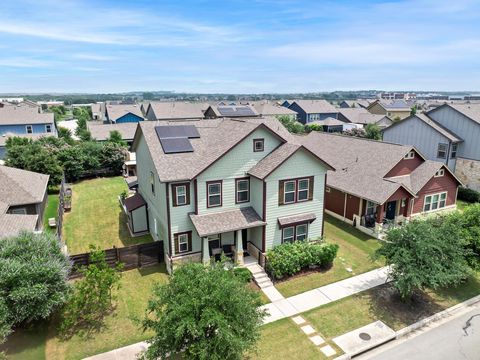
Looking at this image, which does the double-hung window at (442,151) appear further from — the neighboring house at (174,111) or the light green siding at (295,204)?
the neighboring house at (174,111)

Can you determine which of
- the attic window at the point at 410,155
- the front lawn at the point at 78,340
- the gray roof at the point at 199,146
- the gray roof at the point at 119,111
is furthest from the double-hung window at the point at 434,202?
the gray roof at the point at 119,111

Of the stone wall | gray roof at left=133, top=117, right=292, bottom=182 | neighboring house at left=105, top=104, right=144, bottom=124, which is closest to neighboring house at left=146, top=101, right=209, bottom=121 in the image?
neighboring house at left=105, top=104, right=144, bottom=124

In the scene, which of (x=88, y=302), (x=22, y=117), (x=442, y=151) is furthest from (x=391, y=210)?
(x=22, y=117)

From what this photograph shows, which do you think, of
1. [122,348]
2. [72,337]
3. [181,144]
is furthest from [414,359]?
[181,144]

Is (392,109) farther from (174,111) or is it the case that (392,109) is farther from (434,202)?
(434,202)

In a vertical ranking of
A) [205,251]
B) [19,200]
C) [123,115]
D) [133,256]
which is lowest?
[133,256]

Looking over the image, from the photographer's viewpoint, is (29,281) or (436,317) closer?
(29,281)
